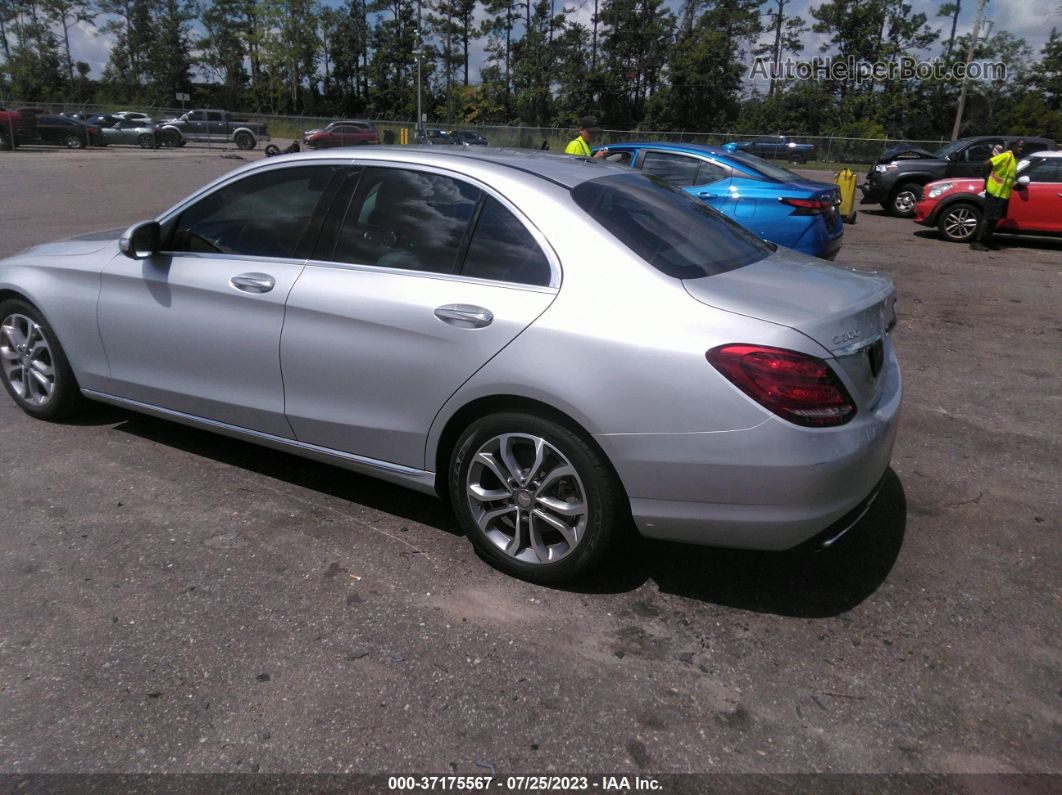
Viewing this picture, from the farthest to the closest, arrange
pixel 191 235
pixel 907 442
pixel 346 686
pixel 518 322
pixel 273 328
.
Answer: pixel 907 442
pixel 191 235
pixel 273 328
pixel 518 322
pixel 346 686

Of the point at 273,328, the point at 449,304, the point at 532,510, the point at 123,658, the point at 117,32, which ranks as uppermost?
the point at 117,32

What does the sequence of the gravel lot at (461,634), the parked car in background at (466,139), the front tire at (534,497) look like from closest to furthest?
the gravel lot at (461,634) < the front tire at (534,497) < the parked car in background at (466,139)

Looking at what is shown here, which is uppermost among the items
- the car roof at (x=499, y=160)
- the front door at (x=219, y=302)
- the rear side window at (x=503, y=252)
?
the car roof at (x=499, y=160)

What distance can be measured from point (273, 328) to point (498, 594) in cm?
156

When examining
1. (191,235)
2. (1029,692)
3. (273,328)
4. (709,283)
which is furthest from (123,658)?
(1029,692)

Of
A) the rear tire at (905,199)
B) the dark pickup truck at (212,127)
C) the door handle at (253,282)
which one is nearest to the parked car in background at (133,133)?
the dark pickup truck at (212,127)

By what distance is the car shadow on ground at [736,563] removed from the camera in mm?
3209

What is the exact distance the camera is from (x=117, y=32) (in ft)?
258

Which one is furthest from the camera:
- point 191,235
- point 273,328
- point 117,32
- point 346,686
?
point 117,32

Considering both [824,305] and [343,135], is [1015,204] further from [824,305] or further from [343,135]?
[343,135]

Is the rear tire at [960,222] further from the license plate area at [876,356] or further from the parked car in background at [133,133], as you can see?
the parked car in background at [133,133]

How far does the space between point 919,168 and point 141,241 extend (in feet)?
56.9

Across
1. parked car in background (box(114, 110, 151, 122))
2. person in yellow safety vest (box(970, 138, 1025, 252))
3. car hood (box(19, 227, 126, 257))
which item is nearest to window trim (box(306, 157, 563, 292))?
car hood (box(19, 227, 126, 257))

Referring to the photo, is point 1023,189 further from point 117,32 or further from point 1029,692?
point 117,32
